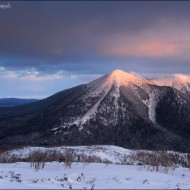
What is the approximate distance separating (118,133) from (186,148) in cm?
3311

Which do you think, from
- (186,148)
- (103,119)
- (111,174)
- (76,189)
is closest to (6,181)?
(76,189)

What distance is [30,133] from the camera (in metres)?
191

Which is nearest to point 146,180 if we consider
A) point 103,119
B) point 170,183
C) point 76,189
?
point 170,183

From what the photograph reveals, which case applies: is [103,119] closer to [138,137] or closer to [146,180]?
[138,137]

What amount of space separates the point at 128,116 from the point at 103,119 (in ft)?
35.9

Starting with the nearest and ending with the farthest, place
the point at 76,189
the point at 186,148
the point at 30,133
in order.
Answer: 1. the point at 76,189
2. the point at 186,148
3. the point at 30,133

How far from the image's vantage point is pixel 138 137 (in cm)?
17738

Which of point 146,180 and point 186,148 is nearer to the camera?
point 146,180

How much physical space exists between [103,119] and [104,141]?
66.6 feet

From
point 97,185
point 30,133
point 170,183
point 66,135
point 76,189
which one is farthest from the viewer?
point 30,133

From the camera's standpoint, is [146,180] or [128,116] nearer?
[146,180]

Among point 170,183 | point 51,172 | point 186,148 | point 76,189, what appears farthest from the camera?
point 186,148

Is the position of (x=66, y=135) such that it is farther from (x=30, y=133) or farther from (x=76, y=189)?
(x=76, y=189)

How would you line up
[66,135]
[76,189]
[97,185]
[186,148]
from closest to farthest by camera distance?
[76,189] < [97,185] < [186,148] < [66,135]
